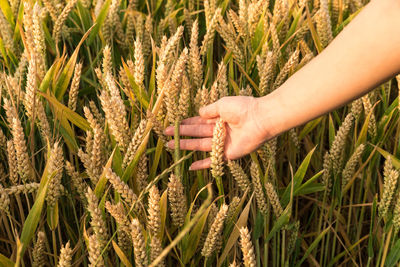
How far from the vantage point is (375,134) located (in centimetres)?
112

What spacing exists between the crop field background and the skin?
0.04 m

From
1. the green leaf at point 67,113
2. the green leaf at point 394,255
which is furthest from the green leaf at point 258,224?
the green leaf at point 67,113

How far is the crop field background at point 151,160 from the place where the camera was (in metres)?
0.80

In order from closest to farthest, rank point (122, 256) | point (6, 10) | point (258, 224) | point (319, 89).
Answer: point (122, 256) → point (319, 89) → point (258, 224) → point (6, 10)

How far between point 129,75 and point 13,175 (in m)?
0.32

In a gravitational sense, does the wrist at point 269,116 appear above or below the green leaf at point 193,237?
above

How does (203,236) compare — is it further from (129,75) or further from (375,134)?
(375,134)

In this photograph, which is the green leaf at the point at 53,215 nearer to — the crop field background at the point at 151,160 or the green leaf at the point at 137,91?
the crop field background at the point at 151,160

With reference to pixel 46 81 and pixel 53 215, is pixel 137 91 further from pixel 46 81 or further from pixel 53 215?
pixel 53 215

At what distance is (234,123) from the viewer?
104 cm

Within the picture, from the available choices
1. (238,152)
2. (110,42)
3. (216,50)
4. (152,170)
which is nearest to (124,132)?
(152,170)

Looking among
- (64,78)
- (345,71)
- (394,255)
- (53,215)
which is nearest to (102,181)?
(53,215)

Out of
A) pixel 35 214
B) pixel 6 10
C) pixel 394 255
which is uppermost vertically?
pixel 6 10

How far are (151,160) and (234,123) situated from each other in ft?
0.68
